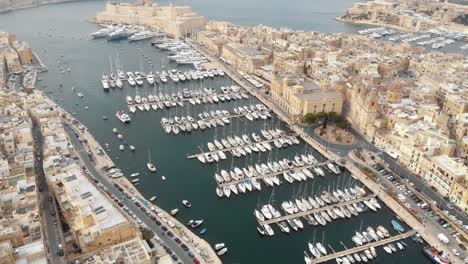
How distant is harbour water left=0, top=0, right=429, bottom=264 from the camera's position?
5469 cm

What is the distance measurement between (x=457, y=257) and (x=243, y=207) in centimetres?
2983

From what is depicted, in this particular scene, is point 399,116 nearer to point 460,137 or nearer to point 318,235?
point 460,137

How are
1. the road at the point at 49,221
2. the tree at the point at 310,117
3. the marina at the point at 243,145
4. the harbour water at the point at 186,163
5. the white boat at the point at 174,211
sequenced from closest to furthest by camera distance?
1. the road at the point at 49,221
2. the harbour water at the point at 186,163
3. the white boat at the point at 174,211
4. the marina at the point at 243,145
5. the tree at the point at 310,117

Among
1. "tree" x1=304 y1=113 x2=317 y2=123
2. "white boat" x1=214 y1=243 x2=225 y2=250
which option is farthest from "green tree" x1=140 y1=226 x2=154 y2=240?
"tree" x1=304 y1=113 x2=317 y2=123

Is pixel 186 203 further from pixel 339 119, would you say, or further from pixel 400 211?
pixel 339 119

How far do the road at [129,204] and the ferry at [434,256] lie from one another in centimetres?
3136

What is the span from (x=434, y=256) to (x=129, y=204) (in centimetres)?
4252

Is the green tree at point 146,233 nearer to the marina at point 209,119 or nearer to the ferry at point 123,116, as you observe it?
the marina at point 209,119

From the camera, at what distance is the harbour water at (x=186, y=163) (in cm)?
5469

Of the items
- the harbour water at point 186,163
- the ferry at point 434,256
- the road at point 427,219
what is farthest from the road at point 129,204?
the road at point 427,219

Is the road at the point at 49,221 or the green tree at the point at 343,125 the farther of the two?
the green tree at the point at 343,125

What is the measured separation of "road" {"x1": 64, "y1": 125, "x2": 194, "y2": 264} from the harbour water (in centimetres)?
481

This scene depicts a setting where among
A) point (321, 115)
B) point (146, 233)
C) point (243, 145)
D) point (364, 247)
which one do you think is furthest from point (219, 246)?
point (321, 115)

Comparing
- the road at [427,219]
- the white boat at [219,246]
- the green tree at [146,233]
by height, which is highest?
Result: the green tree at [146,233]
